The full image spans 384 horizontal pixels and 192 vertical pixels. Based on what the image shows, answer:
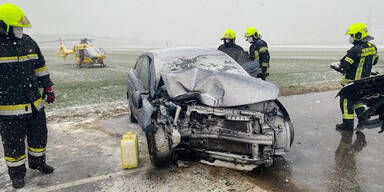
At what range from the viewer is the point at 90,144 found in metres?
4.87

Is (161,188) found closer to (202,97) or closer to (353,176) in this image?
(202,97)

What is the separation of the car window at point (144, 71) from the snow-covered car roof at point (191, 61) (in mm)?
204

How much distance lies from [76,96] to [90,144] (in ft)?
14.4

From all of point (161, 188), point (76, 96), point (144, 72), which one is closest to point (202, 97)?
point (161, 188)

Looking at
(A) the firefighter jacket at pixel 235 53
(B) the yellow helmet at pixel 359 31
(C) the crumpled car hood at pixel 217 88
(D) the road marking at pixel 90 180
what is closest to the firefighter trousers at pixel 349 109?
(B) the yellow helmet at pixel 359 31

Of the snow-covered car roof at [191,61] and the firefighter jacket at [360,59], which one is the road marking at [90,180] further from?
the firefighter jacket at [360,59]

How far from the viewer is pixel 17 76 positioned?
10.8 ft

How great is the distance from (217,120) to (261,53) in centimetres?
341

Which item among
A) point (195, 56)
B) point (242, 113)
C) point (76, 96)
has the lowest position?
point (76, 96)

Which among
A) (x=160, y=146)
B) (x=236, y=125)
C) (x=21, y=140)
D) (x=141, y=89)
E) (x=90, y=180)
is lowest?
(x=90, y=180)

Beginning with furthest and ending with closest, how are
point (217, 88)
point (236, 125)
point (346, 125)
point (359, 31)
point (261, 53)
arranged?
point (261, 53)
point (346, 125)
point (359, 31)
point (217, 88)
point (236, 125)

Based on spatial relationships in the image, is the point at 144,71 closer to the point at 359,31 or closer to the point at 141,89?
the point at 141,89

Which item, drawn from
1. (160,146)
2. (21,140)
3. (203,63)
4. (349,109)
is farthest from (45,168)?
(349,109)

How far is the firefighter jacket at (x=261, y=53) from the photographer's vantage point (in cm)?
635
